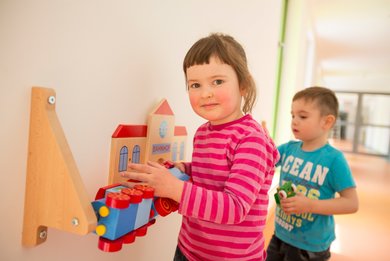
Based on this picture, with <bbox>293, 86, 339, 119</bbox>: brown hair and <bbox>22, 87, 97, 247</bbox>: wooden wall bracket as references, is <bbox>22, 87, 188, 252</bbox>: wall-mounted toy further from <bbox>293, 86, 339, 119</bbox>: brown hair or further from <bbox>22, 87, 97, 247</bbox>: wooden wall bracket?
<bbox>293, 86, 339, 119</bbox>: brown hair

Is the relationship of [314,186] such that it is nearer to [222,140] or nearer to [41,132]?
[222,140]

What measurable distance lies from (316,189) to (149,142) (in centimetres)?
55

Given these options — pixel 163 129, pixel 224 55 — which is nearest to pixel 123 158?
pixel 163 129

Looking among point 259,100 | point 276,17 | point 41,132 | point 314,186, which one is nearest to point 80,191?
point 41,132

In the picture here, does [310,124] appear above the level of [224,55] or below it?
below

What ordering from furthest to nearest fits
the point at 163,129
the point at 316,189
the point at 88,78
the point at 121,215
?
the point at 316,189 < the point at 163,129 < the point at 88,78 < the point at 121,215

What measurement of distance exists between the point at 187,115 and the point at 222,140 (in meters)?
0.35

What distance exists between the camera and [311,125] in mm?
992

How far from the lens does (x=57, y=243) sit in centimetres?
49

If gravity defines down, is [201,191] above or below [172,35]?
below

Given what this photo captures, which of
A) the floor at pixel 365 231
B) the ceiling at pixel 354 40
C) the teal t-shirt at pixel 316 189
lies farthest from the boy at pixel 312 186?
the ceiling at pixel 354 40

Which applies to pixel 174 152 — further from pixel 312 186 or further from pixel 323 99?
pixel 323 99

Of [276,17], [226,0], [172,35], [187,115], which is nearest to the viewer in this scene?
[172,35]

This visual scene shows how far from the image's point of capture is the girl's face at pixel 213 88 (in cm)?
55
